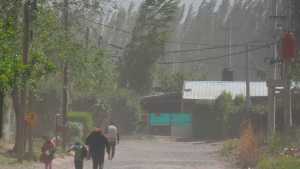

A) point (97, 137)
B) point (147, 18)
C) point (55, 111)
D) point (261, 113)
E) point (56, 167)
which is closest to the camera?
point (97, 137)

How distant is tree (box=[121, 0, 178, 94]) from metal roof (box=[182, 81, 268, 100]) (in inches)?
254

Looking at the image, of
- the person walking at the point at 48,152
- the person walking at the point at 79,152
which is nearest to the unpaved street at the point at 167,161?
the person walking at the point at 48,152

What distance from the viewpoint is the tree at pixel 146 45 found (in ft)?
259

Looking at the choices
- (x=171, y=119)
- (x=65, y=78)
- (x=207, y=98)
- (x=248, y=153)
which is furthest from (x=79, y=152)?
(x=207, y=98)

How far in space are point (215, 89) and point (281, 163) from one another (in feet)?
156

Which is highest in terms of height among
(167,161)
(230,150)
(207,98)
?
(207,98)

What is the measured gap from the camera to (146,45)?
79.8 m

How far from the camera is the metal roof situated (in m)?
69.2

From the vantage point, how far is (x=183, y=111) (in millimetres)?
68875

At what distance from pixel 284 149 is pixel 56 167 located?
8.15 meters

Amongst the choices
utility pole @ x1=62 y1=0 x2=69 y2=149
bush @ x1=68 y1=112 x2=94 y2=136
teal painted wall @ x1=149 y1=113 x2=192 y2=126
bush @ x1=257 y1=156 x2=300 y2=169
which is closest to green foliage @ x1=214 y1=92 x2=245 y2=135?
teal painted wall @ x1=149 y1=113 x2=192 y2=126

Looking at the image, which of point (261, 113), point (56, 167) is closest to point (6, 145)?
point (56, 167)

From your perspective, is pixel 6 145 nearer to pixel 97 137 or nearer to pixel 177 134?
pixel 97 137

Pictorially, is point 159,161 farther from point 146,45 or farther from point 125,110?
point 146,45
